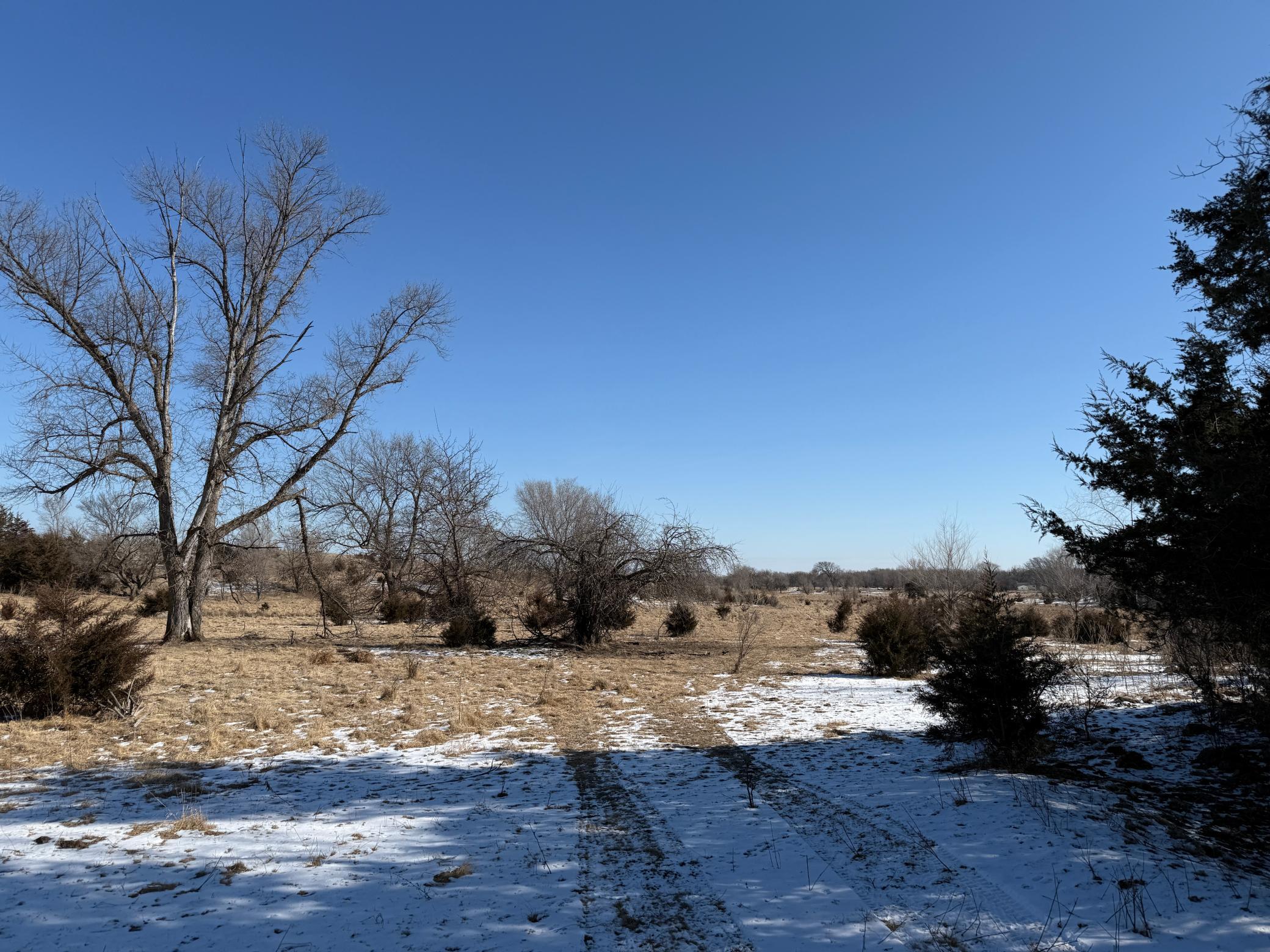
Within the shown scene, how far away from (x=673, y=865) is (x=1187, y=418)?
5.36 meters

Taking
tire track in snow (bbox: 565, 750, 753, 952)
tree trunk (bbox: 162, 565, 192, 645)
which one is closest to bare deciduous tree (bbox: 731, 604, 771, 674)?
tire track in snow (bbox: 565, 750, 753, 952)

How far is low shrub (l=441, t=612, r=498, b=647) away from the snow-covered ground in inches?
482

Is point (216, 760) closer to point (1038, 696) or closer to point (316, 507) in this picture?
point (1038, 696)

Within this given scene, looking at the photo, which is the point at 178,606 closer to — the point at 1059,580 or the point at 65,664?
the point at 65,664

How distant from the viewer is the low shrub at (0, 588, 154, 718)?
9.22 meters

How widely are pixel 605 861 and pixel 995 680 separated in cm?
454

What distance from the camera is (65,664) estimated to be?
9.28 meters

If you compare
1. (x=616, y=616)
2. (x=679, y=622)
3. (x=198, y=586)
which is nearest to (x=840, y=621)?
(x=679, y=622)

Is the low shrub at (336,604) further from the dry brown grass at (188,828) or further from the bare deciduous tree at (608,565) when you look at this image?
the dry brown grass at (188,828)

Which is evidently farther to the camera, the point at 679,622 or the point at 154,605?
the point at 154,605

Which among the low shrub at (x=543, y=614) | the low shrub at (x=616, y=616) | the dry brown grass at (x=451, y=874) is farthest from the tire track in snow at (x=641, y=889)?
the low shrub at (x=543, y=614)

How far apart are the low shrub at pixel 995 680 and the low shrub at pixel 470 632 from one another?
14751mm

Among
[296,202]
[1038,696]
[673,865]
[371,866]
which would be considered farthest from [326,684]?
[296,202]

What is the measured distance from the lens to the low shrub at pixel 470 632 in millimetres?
19688
